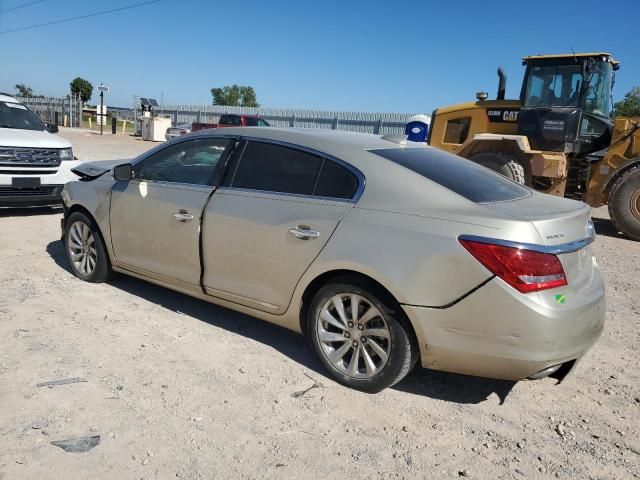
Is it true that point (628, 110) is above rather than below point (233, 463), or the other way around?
above

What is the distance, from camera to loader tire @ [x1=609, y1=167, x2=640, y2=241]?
8.84m

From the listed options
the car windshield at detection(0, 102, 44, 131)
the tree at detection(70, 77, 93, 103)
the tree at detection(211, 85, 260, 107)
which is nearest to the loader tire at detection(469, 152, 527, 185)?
the car windshield at detection(0, 102, 44, 131)

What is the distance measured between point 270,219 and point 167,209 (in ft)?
3.45

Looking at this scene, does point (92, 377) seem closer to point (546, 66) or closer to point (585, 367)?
point (585, 367)

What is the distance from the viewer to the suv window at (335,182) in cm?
343

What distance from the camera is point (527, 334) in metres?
2.81

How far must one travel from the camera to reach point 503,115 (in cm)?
1044

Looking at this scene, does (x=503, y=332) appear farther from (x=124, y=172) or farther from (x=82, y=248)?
(x=82, y=248)

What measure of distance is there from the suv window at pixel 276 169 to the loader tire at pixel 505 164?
20.6ft

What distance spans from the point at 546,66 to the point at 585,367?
739 cm

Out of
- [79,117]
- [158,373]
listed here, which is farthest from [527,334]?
[79,117]

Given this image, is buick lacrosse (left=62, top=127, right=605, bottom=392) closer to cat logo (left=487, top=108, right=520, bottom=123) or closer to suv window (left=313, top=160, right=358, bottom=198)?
suv window (left=313, top=160, right=358, bottom=198)

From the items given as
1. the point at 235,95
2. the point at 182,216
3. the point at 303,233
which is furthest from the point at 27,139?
the point at 235,95

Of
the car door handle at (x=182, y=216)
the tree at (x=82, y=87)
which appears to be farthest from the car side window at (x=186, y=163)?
the tree at (x=82, y=87)
